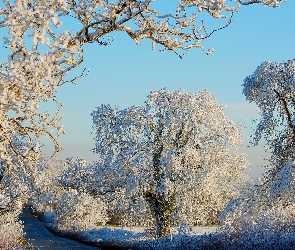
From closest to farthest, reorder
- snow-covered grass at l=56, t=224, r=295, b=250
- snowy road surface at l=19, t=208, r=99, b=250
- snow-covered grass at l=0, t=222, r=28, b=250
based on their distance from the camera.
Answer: snow-covered grass at l=56, t=224, r=295, b=250, snow-covered grass at l=0, t=222, r=28, b=250, snowy road surface at l=19, t=208, r=99, b=250

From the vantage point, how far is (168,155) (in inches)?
882

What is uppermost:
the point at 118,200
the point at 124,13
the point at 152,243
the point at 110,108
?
the point at 110,108

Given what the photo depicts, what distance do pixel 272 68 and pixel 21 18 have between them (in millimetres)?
15310

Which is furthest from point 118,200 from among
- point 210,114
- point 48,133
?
point 48,133

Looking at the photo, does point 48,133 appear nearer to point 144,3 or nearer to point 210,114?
point 144,3

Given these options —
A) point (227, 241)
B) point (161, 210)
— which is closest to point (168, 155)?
point (161, 210)

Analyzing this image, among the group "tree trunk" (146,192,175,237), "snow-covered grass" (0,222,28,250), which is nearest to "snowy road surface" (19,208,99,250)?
"snow-covered grass" (0,222,28,250)

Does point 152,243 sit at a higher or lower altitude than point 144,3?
lower

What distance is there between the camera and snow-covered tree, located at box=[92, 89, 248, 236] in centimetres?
2270

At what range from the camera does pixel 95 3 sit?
691 cm

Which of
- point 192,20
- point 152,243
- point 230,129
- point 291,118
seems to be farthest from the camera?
point 230,129

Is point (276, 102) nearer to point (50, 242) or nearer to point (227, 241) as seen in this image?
point (227, 241)

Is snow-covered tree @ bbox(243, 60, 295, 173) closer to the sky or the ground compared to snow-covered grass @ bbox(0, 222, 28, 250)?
closer to the sky

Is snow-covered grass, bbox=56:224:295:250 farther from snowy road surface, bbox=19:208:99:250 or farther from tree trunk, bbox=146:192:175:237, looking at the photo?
snowy road surface, bbox=19:208:99:250
